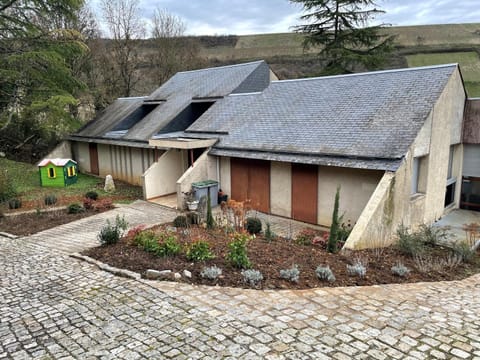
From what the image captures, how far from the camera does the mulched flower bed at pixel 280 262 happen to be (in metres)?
6.67

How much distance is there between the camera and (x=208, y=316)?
535cm

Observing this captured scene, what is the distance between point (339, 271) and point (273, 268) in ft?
4.52

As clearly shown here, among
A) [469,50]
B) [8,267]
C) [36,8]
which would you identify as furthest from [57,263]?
[469,50]

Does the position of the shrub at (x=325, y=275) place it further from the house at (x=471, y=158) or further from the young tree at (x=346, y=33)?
the young tree at (x=346, y=33)

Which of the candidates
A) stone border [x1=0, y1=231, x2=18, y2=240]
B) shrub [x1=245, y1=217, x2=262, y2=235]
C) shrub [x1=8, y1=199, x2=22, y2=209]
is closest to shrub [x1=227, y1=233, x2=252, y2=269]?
shrub [x1=245, y1=217, x2=262, y2=235]

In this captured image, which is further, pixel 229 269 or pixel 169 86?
pixel 169 86

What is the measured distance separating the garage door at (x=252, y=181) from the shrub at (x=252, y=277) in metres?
7.29

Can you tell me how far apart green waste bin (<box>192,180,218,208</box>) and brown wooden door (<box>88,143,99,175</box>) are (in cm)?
1075

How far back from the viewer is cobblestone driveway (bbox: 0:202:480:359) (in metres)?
4.54

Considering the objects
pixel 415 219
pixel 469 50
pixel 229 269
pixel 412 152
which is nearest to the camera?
pixel 229 269

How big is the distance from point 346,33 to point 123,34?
18.6m

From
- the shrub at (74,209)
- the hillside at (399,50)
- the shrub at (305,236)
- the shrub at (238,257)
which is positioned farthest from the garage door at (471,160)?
the hillside at (399,50)

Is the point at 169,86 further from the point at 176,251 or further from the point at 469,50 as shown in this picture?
the point at 469,50

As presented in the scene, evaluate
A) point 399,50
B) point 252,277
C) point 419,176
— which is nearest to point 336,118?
point 419,176
